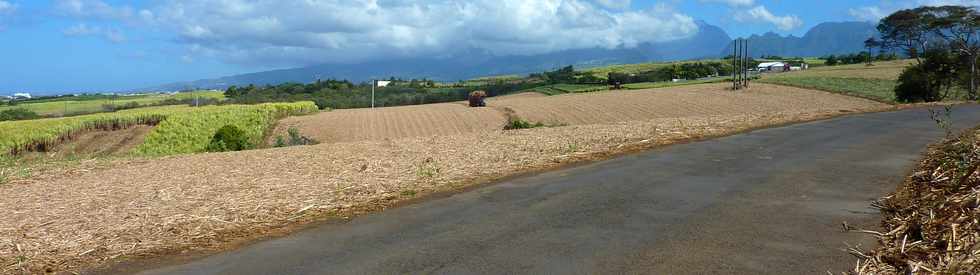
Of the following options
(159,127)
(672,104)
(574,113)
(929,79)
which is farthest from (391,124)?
(929,79)

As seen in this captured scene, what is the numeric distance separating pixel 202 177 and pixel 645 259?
326 inches

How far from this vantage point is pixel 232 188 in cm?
984

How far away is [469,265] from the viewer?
5.70m

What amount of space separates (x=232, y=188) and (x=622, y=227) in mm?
5825

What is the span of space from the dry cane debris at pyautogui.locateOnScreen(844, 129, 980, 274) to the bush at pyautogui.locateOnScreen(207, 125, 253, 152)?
28.4m

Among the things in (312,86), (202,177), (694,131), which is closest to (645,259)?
(202,177)

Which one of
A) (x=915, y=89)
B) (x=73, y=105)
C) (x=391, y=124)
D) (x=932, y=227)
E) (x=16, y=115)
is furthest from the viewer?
(x=73, y=105)

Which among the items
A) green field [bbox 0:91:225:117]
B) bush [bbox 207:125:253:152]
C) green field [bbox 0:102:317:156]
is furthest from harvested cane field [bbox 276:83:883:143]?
green field [bbox 0:91:225:117]

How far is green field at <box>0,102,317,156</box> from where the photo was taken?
4128cm

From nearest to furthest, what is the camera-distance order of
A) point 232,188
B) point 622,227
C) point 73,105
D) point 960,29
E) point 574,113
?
point 622,227, point 232,188, point 574,113, point 960,29, point 73,105

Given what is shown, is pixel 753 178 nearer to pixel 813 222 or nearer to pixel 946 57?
pixel 813 222

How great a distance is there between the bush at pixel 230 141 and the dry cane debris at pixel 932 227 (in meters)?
28.4

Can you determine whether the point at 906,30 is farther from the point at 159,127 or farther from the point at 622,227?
the point at 622,227

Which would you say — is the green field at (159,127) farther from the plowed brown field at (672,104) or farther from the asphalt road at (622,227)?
the asphalt road at (622,227)
